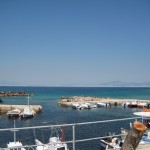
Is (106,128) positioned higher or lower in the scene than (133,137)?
lower

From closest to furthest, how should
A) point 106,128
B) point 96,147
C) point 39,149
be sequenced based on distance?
1. point 39,149
2. point 96,147
3. point 106,128

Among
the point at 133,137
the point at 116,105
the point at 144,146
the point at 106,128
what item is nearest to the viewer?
the point at 133,137

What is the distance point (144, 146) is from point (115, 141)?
18680mm

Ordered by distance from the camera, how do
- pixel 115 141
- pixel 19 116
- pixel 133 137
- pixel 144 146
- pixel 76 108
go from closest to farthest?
1. pixel 133 137
2. pixel 144 146
3. pixel 115 141
4. pixel 19 116
5. pixel 76 108

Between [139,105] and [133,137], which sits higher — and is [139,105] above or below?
below

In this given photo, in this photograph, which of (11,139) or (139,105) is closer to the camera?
(11,139)

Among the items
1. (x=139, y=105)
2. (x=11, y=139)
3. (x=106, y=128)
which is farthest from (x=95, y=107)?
(x=11, y=139)

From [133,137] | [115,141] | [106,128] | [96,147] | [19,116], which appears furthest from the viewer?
[19,116]

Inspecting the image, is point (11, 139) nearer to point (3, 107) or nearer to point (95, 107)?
point (3, 107)

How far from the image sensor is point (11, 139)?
36.4m

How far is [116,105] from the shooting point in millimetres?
98562

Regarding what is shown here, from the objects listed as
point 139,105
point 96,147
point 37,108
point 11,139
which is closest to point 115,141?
point 96,147

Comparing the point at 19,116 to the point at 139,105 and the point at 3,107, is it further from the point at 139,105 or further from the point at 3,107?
the point at 139,105

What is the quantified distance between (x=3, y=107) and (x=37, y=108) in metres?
9.98
